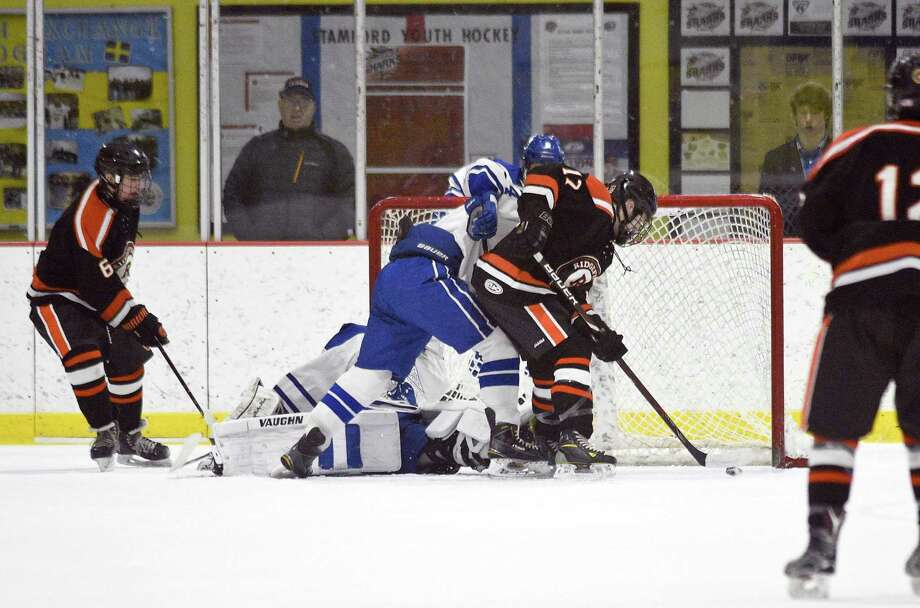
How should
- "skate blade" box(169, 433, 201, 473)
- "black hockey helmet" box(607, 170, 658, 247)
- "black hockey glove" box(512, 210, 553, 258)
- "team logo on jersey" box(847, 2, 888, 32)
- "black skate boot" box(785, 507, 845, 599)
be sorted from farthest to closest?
"team logo on jersey" box(847, 2, 888, 32)
"skate blade" box(169, 433, 201, 473)
"black hockey helmet" box(607, 170, 658, 247)
"black hockey glove" box(512, 210, 553, 258)
"black skate boot" box(785, 507, 845, 599)

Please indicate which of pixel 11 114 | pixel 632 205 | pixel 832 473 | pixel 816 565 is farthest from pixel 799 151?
pixel 816 565

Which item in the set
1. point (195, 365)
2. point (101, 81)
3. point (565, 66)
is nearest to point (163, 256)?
point (195, 365)

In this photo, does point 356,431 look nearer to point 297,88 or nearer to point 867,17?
point 297,88

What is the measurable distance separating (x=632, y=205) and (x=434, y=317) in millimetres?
696

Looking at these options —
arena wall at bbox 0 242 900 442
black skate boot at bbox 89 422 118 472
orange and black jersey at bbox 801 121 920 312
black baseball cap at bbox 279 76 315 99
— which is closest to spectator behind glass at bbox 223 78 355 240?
black baseball cap at bbox 279 76 315 99

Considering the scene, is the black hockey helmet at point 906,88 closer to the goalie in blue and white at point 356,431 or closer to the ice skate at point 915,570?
the ice skate at point 915,570

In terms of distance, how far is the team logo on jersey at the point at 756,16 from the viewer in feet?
20.2

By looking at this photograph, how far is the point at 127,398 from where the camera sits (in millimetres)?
4953

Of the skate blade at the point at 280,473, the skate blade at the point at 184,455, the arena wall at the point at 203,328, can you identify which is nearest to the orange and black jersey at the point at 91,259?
the skate blade at the point at 184,455

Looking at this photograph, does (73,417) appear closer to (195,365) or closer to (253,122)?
(195,365)

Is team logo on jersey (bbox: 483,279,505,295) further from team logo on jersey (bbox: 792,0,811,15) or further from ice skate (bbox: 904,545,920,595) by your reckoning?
team logo on jersey (bbox: 792,0,811,15)

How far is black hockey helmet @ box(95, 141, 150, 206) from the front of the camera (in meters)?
4.75

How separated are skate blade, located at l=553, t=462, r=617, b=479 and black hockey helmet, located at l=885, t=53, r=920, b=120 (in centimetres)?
198

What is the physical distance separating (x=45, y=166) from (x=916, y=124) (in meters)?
4.38
